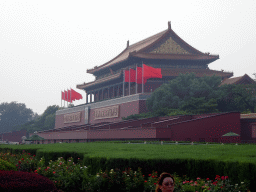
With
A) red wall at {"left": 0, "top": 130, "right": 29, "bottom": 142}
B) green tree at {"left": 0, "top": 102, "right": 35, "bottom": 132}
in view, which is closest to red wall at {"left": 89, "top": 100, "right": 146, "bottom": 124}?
red wall at {"left": 0, "top": 130, "right": 29, "bottom": 142}

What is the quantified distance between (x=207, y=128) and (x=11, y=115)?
71.7 meters

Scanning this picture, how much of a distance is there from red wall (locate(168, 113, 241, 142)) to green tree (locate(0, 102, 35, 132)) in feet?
229

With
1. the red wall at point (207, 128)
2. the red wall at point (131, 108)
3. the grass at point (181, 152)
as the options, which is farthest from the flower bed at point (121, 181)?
the red wall at point (131, 108)

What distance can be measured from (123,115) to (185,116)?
1169cm

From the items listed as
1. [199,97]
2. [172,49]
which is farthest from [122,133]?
[172,49]

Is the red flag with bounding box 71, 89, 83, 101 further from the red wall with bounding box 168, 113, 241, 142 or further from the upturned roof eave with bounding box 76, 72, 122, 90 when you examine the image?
the red wall with bounding box 168, 113, 241, 142

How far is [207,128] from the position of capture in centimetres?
2428

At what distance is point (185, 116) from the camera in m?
27.2

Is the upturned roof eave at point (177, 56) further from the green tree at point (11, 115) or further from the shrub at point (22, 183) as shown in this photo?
the green tree at point (11, 115)

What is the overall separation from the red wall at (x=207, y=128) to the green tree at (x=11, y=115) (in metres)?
69.7

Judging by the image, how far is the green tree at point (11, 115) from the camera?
8606 centimetres

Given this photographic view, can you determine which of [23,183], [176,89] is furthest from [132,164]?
[176,89]

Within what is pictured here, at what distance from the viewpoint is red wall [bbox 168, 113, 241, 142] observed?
23594 mm

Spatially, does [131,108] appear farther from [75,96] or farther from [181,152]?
[181,152]
